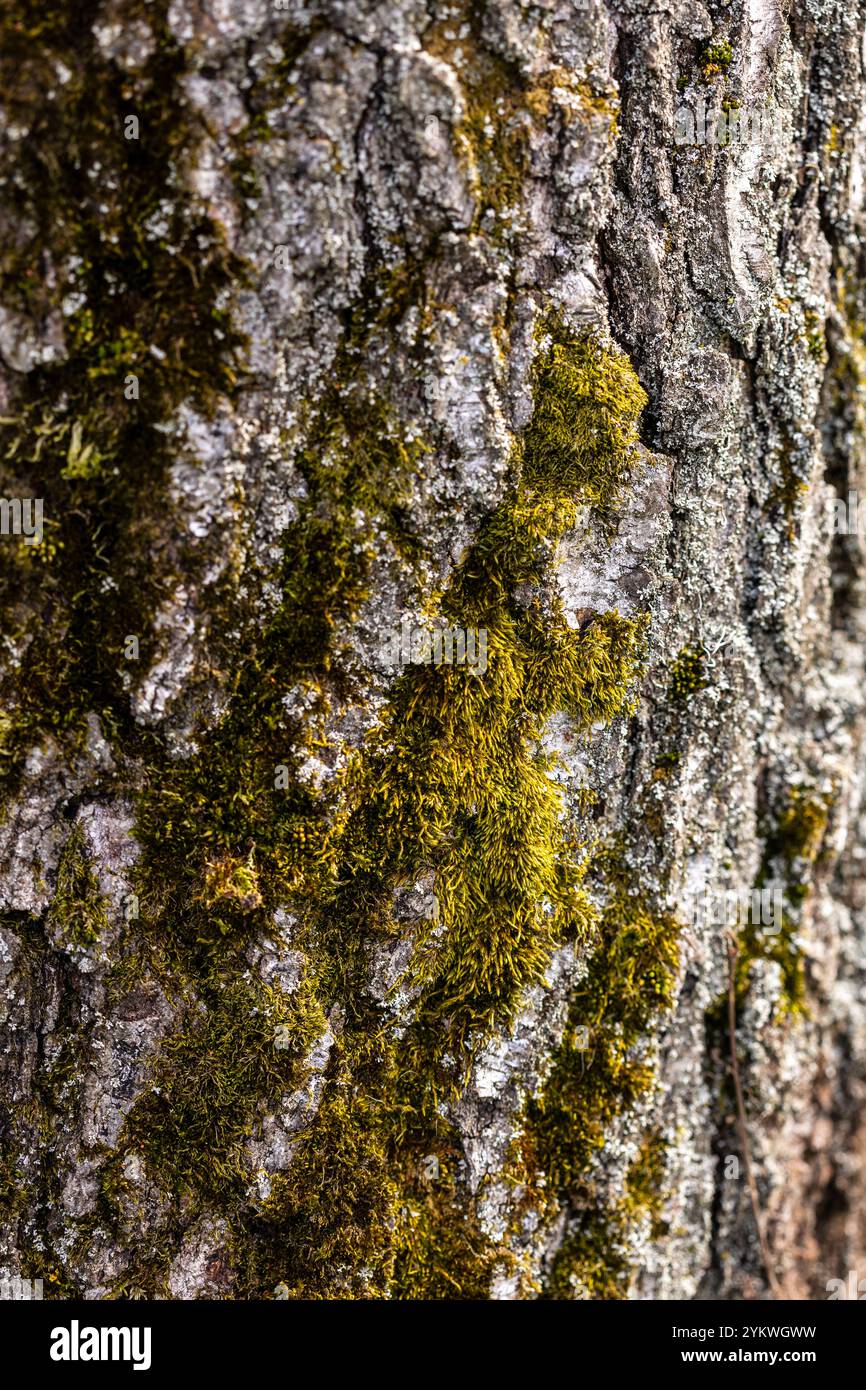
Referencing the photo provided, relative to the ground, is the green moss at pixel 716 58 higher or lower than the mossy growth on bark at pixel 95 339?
higher

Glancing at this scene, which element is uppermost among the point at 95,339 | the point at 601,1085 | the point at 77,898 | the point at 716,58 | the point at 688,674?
the point at 716,58

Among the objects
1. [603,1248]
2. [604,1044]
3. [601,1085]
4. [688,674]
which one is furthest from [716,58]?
[603,1248]

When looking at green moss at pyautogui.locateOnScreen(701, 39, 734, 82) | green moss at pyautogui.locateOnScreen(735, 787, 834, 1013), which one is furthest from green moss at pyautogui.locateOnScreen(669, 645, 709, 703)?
green moss at pyautogui.locateOnScreen(701, 39, 734, 82)

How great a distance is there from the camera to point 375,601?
194 centimetres

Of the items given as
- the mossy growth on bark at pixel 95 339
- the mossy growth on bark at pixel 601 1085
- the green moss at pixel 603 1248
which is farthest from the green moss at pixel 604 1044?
the mossy growth on bark at pixel 95 339

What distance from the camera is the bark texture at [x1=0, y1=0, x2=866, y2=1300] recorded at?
1.74 meters

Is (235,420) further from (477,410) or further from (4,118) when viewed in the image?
(4,118)

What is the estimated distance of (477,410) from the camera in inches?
75.5

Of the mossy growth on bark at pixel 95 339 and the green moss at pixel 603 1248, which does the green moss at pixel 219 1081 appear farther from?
the green moss at pixel 603 1248

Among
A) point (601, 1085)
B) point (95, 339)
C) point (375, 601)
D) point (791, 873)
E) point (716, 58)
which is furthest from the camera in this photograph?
point (791, 873)

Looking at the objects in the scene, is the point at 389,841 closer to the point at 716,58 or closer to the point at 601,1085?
the point at 601,1085

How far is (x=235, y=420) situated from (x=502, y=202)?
747mm

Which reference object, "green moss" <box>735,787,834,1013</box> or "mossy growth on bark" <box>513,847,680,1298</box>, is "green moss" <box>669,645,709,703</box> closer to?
"mossy growth on bark" <box>513,847,680,1298</box>

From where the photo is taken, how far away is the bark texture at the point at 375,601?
1.74m
